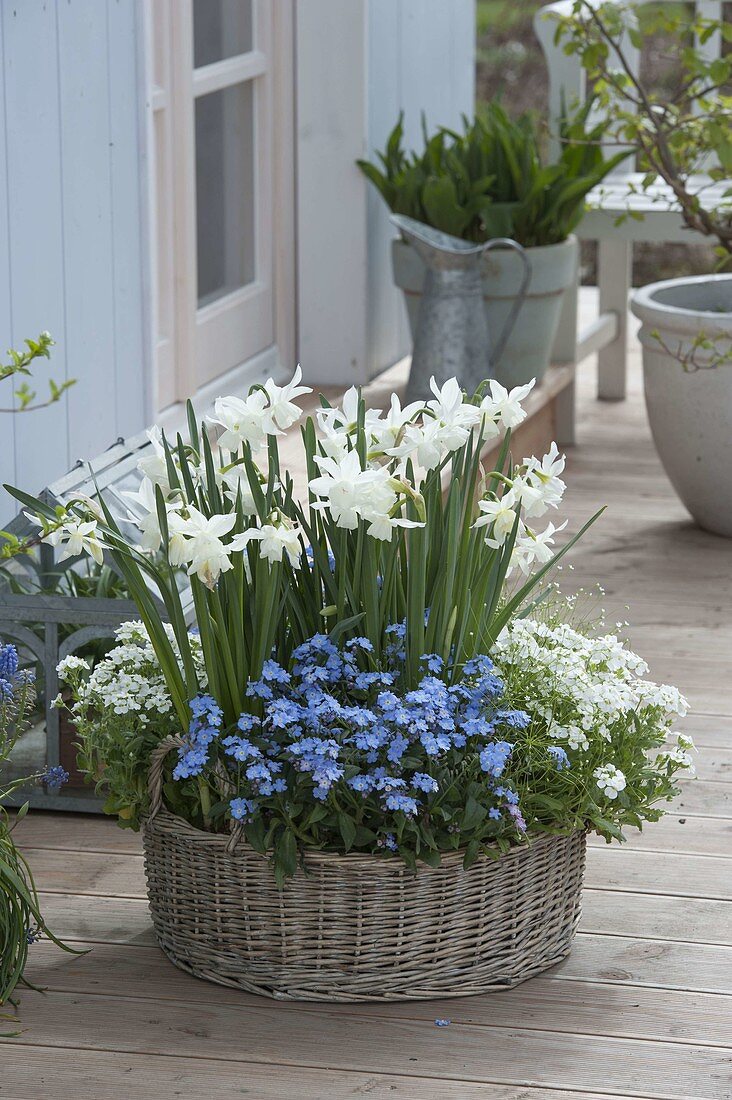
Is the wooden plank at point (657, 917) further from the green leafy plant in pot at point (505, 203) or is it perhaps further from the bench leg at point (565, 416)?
the bench leg at point (565, 416)

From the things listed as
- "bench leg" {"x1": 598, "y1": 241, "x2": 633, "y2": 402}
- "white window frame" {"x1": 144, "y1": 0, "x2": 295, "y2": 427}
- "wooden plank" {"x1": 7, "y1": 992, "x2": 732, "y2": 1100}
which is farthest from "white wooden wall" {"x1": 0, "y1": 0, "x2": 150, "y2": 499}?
"bench leg" {"x1": 598, "y1": 241, "x2": 633, "y2": 402}

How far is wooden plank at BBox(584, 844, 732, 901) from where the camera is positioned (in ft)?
6.81

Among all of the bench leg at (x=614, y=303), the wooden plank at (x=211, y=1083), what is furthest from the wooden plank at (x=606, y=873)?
the bench leg at (x=614, y=303)

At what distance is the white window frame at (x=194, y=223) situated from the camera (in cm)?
313

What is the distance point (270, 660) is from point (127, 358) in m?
1.24

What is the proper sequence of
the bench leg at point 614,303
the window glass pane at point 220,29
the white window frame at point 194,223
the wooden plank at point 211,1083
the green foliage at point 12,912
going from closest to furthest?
the wooden plank at point 211,1083 → the green foliage at point 12,912 → the white window frame at point 194,223 → the window glass pane at point 220,29 → the bench leg at point 614,303

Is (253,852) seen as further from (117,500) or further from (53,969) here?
(117,500)

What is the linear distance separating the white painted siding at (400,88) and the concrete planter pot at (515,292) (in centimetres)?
17

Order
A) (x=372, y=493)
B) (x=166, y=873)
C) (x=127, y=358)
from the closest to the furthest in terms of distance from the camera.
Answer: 1. (x=372, y=493)
2. (x=166, y=873)
3. (x=127, y=358)

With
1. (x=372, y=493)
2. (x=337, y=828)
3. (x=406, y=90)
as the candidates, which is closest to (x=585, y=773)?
(x=337, y=828)

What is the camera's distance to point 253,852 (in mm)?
1710

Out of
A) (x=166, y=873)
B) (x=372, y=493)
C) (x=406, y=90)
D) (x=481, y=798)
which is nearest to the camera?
(x=372, y=493)

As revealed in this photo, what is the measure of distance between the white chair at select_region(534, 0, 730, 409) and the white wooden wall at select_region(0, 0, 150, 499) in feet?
4.55

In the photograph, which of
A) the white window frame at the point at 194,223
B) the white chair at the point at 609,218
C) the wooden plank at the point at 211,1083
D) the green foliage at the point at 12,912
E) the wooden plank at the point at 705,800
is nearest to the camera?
the wooden plank at the point at 211,1083
